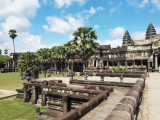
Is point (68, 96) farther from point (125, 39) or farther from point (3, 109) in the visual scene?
point (125, 39)

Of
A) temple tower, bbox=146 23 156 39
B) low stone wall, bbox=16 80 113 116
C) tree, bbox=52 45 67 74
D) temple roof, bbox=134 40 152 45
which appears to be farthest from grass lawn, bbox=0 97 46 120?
temple tower, bbox=146 23 156 39

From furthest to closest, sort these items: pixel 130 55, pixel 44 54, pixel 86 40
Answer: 1. pixel 44 54
2. pixel 130 55
3. pixel 86 40

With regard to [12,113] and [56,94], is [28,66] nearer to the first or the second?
[12,113]

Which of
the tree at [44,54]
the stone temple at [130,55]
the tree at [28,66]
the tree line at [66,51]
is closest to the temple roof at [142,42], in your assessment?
the stone temple at [130,55]

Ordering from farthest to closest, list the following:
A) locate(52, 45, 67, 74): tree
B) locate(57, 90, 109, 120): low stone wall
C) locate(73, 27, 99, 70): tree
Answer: locate(52, 45, 67, 74): tree
locate(73, 27, 99, 70): tree
locate(57, 90, 109, 120): low stone wall

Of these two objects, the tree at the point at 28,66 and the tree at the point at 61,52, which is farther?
the tree at the point at 61,52

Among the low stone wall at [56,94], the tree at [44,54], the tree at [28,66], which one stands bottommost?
the low stone wall at [56,94]

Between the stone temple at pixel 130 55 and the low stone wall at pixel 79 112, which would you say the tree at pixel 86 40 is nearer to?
the stone temple at pixel 130 55

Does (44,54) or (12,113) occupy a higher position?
(44,54)

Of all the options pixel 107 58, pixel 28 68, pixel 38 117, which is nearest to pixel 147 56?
pixel 107 58

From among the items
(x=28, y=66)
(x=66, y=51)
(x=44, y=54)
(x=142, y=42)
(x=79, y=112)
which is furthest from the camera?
(x=44, y=54)

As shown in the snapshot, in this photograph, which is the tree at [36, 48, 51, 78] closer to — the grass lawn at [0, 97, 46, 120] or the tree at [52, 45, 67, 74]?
the tree at [52, 45, 67, 74]

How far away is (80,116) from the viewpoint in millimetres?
4852

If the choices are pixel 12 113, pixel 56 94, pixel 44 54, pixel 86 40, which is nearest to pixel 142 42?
pixel 86 40
